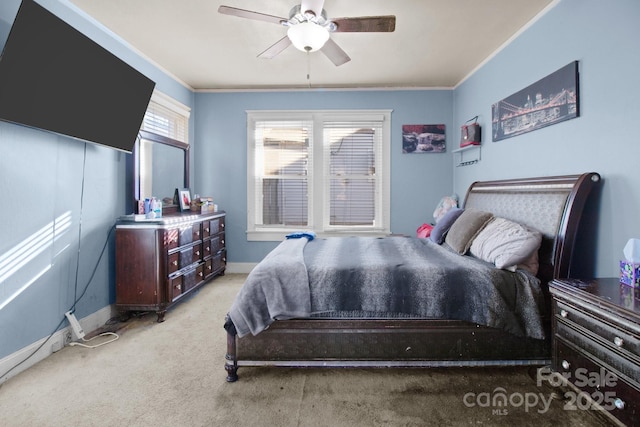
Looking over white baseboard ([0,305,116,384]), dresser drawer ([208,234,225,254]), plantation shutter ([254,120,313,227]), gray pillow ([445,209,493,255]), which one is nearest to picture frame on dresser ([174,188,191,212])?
dresser drawer ([208,234,225,254])

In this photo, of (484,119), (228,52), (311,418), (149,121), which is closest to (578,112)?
(484,119)

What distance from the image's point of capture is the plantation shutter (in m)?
4.57

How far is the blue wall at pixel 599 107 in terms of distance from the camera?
182 centimetres

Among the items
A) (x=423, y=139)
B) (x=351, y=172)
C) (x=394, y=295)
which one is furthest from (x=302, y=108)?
(x=394, y=295)

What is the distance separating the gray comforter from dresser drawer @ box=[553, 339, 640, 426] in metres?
0.29

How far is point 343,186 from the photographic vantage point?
459 centimetres

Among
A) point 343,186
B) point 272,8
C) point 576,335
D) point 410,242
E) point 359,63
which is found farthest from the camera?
point 343,186

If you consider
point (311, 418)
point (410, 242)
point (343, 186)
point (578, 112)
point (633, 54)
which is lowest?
point (311, 418)

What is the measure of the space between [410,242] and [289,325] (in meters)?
1.59

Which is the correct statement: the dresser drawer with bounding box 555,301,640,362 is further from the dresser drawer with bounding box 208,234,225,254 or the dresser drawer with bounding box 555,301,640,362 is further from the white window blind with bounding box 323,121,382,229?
the dresser drawer with bounding box 208,234,225,254

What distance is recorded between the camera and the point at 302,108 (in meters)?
4.50

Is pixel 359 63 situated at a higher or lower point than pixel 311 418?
higher

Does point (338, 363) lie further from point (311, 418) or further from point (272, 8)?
point (272, 8)

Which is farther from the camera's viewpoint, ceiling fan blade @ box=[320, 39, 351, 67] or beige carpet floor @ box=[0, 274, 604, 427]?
ceiling fan blade @ box=[320, 39, 351, 67]
